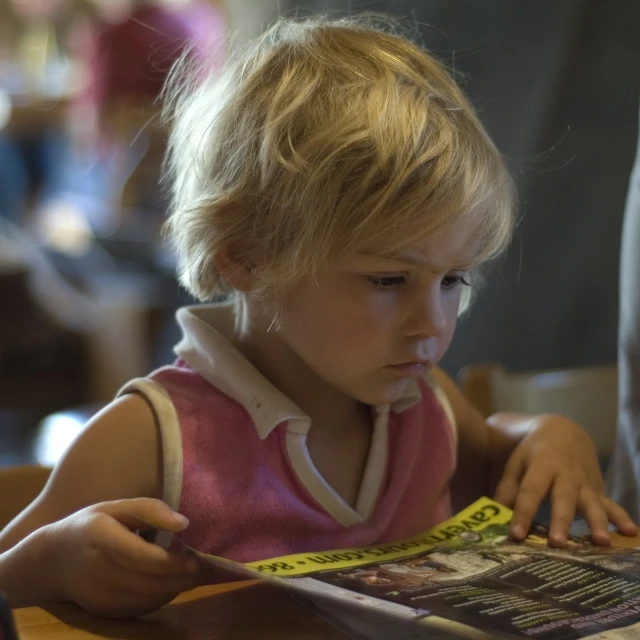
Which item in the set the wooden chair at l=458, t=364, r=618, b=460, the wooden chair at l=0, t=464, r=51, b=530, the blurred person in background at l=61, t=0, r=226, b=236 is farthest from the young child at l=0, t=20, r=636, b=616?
the blurred person in background at l=61, t=0, r=226, b=236

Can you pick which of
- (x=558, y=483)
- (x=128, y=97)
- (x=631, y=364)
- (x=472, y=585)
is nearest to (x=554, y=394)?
(x=631, y=364)

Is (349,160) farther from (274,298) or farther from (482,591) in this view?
(482,591)

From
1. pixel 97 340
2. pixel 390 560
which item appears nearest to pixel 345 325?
pixel 390 560

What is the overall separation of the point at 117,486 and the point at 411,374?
0.25m

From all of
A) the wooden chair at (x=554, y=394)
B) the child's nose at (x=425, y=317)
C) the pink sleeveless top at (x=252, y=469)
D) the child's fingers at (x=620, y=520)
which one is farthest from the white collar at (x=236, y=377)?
the wooden chair at (x=554, y=394)

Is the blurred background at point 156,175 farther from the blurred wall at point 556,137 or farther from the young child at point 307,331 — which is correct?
the young child at point 307,331

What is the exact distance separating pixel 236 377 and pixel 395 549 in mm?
213

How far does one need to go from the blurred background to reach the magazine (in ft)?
1.75

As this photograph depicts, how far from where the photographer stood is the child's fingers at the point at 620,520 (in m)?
0.76

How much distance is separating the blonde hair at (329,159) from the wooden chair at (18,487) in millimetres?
237

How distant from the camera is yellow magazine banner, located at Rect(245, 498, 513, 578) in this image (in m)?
0.61

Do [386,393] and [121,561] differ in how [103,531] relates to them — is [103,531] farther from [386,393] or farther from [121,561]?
[386,393]

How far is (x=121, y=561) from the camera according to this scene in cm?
60

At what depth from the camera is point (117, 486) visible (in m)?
0.73
